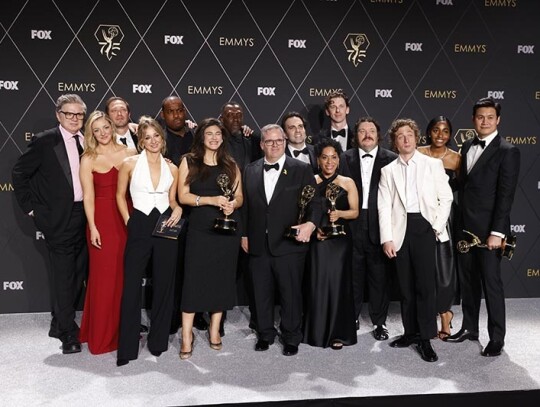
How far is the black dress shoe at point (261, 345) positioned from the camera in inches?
168

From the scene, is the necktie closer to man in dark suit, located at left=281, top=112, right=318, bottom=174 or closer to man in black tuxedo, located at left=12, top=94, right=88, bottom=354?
man in black tuxedo, located at left=12, top=94, right=88, bottom=354

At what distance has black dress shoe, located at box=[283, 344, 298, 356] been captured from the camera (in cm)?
416

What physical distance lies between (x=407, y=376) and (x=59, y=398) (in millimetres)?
2144

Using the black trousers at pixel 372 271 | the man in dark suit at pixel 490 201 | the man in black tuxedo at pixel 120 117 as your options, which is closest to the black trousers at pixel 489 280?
the man in dark suit at pixel 490 201

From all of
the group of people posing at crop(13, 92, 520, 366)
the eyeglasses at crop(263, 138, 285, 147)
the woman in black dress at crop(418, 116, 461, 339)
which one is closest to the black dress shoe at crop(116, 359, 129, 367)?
the group of people posing at crop(13, 92, 520, 366)

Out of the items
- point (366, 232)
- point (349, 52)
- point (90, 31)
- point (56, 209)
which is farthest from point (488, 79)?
point (56, 209)

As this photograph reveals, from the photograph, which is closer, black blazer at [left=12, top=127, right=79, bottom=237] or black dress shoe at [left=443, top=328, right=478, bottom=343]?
black blazer at [left=12, top=127, right=79, bottom=237]

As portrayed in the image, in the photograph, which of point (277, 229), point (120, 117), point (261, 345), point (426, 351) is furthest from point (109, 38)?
point (426, 351)

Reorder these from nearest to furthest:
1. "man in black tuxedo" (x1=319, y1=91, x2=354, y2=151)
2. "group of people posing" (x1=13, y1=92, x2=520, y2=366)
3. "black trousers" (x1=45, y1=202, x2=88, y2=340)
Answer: "group of people posing" (x1=13, y1=92, x2=520, y2=366) → "black trousers" (x1=45, y1=202, x2=88, y2=340) → "man in black tuxedo" (x1=319, y1=91, x2=354, y2=151)

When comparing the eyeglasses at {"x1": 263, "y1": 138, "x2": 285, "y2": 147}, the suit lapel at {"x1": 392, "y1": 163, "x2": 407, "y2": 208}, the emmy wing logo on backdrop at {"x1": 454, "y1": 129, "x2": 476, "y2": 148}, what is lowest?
the suit lapel at {"x1": 392, "y1": 163, "x2": 407, "y2": 208}

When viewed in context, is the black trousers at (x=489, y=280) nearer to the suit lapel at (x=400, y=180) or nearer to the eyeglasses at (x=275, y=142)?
the suit lapel at (x=400, y=180)

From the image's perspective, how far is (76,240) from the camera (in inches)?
170

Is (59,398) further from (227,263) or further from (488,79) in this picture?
(488,79)

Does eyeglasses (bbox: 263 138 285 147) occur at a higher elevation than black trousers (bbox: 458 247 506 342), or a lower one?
higher
